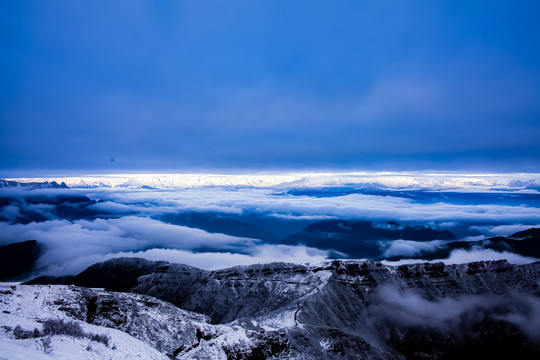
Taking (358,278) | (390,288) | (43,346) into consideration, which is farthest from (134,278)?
(43,346)

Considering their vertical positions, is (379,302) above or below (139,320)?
below

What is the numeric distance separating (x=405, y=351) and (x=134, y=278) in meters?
151

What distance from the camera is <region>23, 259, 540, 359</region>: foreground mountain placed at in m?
106

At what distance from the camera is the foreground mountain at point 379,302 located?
10606cm

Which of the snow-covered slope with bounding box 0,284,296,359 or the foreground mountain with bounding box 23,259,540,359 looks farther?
the foreground mountain with bounding box 23,259,540,359

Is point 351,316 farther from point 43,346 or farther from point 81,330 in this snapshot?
point 43,346

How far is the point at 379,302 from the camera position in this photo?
13562 cm

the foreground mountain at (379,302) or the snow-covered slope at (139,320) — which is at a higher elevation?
the snow-covered slope at (139,320)

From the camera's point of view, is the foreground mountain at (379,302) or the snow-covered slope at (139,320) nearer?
the snow-covered slope at (139,320)

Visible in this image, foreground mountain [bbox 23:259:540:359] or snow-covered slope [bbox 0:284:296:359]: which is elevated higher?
snow-covered slope [bbox 0:284:296:359]

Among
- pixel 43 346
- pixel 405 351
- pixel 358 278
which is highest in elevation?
pixel 43 346

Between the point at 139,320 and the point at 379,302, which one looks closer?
the point at 139,320

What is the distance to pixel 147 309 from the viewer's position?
6309 cm

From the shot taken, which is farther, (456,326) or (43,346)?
(456,326)
